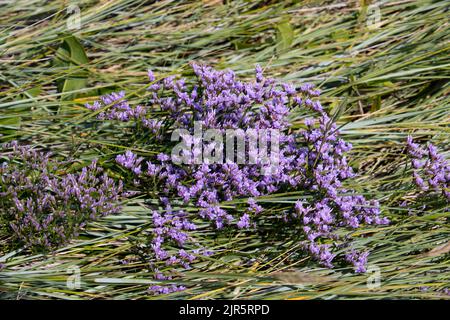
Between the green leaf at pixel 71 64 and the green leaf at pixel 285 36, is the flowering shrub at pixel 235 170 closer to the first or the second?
the green leaf at pixel 71 64

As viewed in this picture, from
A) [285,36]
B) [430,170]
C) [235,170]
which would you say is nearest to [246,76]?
[285,36]

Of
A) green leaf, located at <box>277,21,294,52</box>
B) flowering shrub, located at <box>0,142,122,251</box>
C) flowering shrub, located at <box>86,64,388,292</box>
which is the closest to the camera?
flowering shrub, located at <box>0,142,122,251</box>

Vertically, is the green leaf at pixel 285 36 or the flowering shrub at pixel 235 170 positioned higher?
the green leaf at pixel 285 36

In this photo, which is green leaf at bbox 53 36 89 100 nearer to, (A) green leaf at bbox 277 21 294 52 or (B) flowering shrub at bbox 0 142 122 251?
(B) flowering shrub at bbox 0 142 122 251

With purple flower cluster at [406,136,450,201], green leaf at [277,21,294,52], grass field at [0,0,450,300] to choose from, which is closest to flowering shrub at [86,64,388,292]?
grass field at [0,0,450,300]

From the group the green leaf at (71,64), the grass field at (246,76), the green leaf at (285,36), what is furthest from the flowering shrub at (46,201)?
the green leaf at (285,36)

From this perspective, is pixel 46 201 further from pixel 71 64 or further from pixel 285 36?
pixel 285 36
